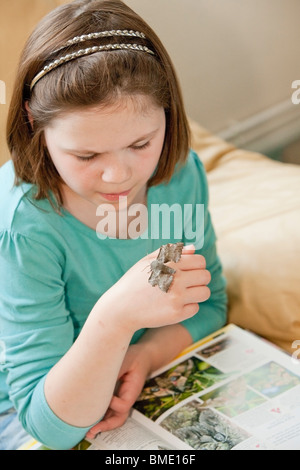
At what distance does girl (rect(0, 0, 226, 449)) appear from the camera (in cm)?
57

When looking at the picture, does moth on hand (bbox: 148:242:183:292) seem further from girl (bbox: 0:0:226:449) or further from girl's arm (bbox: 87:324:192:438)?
girl's arm (bbox: 87:324:192:438)

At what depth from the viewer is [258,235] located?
0.92 metres

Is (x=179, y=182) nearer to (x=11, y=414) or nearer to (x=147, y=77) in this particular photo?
(x=147, y=77)

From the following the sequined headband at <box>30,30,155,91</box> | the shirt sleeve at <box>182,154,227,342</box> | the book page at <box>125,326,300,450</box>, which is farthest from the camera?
the shirt sleeve at <box>182,154,227,342</box>

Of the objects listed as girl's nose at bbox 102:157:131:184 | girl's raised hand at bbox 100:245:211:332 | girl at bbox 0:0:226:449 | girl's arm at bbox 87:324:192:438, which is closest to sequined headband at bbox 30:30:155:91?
girl at bbox 0:0:226:449

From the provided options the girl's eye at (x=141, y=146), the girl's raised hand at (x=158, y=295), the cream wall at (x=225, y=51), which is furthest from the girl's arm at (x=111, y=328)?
the cream wall at (x=225, y=51)

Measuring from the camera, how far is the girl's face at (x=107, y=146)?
57 centimetres

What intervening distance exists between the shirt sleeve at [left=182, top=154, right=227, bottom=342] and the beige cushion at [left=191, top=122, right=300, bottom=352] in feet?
0.16

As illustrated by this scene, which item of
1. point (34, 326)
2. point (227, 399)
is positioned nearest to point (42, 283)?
point (34, 326)

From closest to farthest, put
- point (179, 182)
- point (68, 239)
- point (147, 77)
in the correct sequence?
1. point (147, 77)
2. point (68, 239)
3. point (179, 182)

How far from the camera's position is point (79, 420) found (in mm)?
668

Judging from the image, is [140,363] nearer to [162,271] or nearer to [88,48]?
[162,271]
